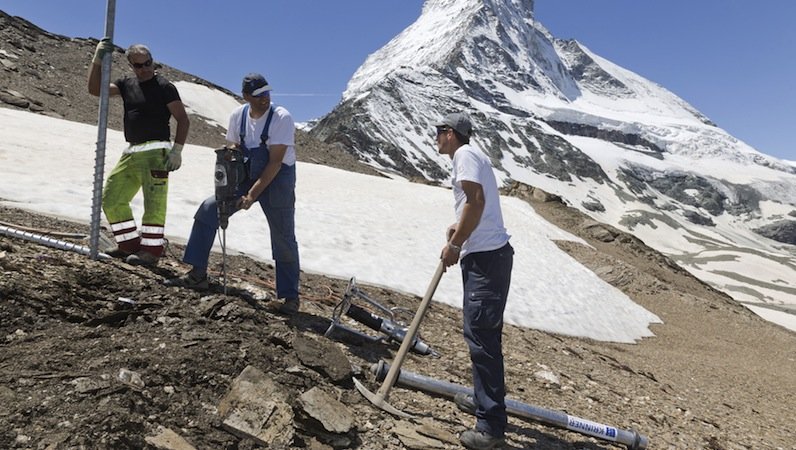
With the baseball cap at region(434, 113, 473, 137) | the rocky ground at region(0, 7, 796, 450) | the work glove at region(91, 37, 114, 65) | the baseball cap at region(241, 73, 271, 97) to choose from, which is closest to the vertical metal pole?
the work glove at region(91, 37, 114, 65)

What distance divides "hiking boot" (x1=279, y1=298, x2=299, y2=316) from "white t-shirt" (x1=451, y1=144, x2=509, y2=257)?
2636 mm

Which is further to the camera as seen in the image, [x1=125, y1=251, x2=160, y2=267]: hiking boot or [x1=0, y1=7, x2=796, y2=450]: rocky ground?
[x1=125, y1=251, x2=160, y2=267]: hiking boot

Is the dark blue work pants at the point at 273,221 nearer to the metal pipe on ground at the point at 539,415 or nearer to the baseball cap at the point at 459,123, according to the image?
the metal pipe on ground at the point at 539,415

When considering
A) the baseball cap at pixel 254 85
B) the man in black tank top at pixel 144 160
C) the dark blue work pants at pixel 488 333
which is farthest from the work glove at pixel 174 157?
the dark blue work pants at pixel 488 333

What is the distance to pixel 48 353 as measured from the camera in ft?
14.9

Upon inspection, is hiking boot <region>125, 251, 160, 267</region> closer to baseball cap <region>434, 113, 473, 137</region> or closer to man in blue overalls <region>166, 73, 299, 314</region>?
Result: man in blue overalls <region>166, 73, 299, 314</region>

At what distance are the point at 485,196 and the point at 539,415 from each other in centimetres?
227

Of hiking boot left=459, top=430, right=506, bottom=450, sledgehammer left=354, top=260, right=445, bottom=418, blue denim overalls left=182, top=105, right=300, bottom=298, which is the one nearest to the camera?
hiking boot left=459, top=430, right=506, bottom=450

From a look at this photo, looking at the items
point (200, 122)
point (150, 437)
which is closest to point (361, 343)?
point (150, 437)

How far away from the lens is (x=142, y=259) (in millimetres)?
7113

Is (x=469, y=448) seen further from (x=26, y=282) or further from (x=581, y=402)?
(x=26, y=282)

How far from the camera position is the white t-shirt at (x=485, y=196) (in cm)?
502

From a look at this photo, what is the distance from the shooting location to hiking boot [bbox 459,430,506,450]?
15.8 ft

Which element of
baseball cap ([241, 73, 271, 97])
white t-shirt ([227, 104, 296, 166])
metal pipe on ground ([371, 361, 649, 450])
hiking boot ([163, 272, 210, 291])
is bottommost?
metal pipe on ground ([371, 361, 649, 450])
